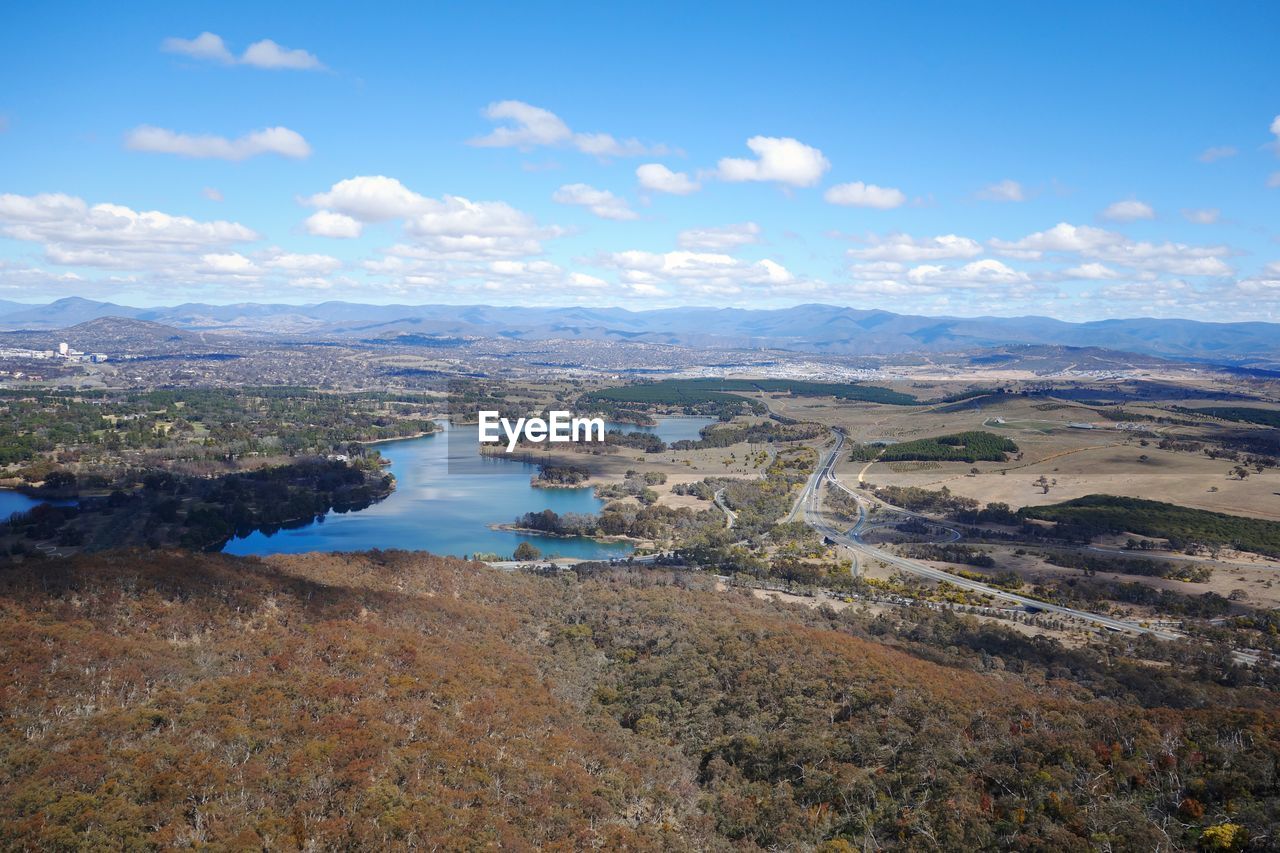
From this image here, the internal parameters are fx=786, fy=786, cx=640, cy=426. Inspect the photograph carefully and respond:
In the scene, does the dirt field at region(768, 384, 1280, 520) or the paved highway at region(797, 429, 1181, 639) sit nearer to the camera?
the paved highway at region(797, 429, 1181, 639)

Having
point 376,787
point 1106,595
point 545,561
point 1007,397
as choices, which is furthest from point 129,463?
point 1007,397

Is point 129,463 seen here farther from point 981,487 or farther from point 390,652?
point 981,487

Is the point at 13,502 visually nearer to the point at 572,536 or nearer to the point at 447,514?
the point at 447,514

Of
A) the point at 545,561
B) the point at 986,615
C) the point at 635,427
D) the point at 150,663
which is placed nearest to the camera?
the point at 150,663

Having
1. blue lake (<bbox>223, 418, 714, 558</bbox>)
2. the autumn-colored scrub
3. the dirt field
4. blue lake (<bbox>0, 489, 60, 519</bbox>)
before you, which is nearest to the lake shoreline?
blue lake (<bbox>223, 418, 714, 558</bbox>)

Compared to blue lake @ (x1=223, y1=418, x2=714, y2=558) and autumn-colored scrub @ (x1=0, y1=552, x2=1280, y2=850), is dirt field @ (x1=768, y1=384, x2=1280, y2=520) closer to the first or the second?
blue lake @ (x1=223, y1=418, x2=714, y2=558)

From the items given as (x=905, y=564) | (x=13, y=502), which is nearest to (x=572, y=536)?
(x=905, y=564)
